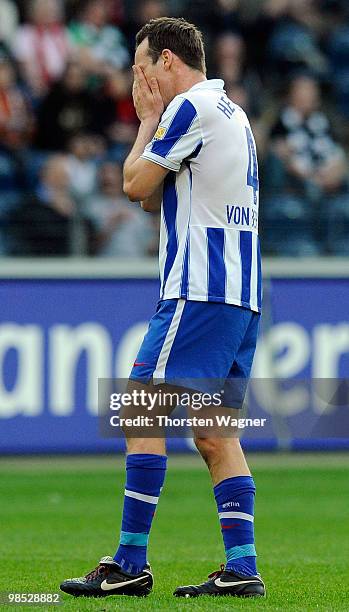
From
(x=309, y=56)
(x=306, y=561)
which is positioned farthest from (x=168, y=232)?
(x=309, y=56)

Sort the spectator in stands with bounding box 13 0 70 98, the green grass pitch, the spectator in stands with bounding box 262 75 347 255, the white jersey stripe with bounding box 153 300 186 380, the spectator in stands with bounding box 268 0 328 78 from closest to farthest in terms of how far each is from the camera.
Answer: the white jersey stripe with bounding box 153 300 186 380, the green grass pitch, the spectator in stands with bounding box 262 75 347 255, the spectator in stands with bounding box 13 0 70 98, the spectator in stands with bounding box 268 0 328 78

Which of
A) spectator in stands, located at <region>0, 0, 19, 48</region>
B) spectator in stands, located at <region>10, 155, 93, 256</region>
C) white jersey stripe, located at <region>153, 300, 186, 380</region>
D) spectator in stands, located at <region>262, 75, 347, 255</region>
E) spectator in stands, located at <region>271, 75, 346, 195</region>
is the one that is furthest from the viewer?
spectator in stands, located at <region>0, 0, 19, 48</region>

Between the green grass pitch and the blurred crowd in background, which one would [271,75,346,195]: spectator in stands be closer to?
the blurred crowd in background

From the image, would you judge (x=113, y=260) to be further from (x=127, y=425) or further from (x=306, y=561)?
(x=127, y=425)

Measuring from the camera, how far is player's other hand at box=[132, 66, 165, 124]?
18.1 ft

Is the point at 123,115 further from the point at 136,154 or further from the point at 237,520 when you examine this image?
the point at 237,520

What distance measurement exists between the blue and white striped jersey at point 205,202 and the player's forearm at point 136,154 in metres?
0.07

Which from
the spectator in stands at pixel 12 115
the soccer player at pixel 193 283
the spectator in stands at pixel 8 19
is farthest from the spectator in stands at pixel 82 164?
the soccer player at pixel 193 283

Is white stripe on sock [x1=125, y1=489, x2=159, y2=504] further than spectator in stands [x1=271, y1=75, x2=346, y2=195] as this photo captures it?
No

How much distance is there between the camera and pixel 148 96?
552cm

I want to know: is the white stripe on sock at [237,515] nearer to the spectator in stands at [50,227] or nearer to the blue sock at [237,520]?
the blue sock at [237,520]

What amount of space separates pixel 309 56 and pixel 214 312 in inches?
396

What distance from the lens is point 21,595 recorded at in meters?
5.21

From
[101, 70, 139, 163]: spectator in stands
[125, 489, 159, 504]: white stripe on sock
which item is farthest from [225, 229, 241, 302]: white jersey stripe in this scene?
[101, 70, 139, 163]: spectator in stands
